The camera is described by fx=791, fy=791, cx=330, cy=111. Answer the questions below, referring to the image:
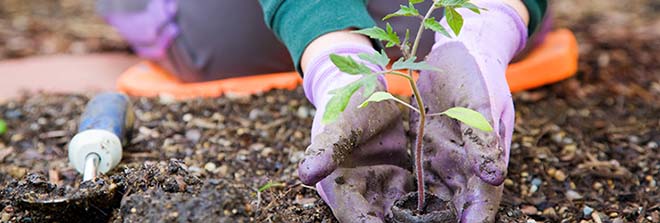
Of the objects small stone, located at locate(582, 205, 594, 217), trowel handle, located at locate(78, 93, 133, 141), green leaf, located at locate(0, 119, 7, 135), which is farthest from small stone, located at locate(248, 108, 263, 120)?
small stone, located at locate(582, 205, 594, 217)

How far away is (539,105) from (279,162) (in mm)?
797

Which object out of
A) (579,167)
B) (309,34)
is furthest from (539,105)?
(309,34)

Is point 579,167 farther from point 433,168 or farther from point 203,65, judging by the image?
point 203,65

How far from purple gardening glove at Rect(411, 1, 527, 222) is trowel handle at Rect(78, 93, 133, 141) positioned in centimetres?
59

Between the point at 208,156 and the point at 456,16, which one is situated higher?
the point at 456,16

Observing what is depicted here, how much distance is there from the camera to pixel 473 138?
1063mm

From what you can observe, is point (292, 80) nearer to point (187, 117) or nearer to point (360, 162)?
point (187, 117)

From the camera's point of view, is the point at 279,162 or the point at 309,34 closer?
the point at 309,34

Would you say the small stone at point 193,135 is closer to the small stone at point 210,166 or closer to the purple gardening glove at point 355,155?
the small stone at point 210,166

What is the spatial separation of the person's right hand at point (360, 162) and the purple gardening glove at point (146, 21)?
1.12 metres

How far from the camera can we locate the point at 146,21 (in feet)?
7.23

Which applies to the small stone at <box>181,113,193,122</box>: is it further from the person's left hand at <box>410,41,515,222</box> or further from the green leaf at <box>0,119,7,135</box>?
the person's left hand at <box>410,41,515,222</box>

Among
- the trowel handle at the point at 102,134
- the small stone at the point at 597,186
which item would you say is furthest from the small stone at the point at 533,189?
the trowel handle at the point at 102,134

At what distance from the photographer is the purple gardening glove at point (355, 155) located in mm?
1061
